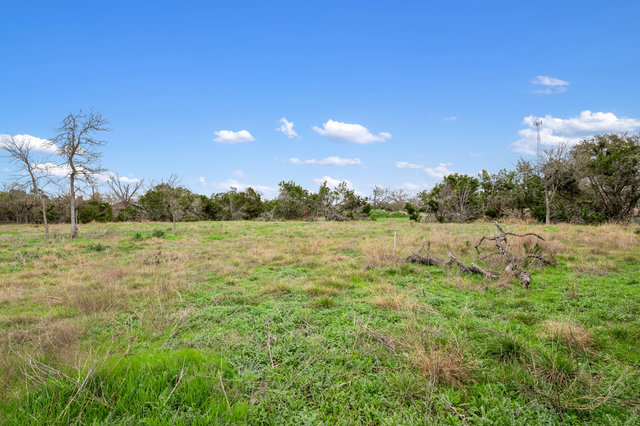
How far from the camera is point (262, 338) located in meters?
3.95

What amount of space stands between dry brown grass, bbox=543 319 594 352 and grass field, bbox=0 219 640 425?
0.05 feet

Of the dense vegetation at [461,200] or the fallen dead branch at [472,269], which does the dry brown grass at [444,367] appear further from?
the dense vegetation at [461,200]

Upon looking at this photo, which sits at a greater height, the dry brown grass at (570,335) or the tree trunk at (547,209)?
the tree trunk at (547,209)

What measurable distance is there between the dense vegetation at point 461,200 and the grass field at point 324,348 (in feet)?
54.8

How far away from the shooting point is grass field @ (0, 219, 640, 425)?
8.28 feet

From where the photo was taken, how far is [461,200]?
26.8m

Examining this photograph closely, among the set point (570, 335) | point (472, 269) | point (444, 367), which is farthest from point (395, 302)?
point (472, 269)

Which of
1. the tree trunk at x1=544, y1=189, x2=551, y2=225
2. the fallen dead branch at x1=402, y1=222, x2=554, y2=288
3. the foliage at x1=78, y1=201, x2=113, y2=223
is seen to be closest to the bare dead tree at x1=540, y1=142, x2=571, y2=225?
the tree trunk at x1=544, y1=189, x2=551, y2=225

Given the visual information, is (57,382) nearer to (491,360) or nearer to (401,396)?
(401,396)

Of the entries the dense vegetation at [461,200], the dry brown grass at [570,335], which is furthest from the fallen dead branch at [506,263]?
the dense vegetation at [461,200]

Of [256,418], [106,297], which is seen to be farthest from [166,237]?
[256,418]

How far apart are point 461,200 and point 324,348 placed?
2671 centimetres

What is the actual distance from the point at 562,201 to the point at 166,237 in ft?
92.2

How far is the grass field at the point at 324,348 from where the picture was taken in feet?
8.28
